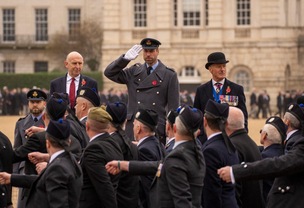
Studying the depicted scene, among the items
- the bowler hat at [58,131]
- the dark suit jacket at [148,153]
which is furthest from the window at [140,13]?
the bowler hat at [58,131]

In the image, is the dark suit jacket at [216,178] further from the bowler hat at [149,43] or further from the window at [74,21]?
the window at [74,21]

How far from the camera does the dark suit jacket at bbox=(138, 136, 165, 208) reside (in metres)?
12.2

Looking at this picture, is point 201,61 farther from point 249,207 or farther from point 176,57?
point 249,207

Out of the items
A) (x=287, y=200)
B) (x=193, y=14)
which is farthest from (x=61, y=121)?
(x=193, y=14)

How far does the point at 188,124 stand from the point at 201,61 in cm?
5098

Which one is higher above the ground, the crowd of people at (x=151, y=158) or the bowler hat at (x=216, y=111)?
the bowler hat at (x=216, y=111)

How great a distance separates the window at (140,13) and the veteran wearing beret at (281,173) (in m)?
52.4

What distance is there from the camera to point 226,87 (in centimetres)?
1484

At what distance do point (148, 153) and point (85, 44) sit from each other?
61.5 m

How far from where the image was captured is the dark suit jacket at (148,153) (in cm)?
1223

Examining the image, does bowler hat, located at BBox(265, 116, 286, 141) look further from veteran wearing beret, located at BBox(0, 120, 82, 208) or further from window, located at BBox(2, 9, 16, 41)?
window, located at BBox(2, 9, 16, 41)

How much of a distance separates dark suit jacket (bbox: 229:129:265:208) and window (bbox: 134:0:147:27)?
50947mm


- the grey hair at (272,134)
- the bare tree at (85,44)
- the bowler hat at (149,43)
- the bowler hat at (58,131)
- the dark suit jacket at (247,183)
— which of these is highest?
the bare tree at (85,44)

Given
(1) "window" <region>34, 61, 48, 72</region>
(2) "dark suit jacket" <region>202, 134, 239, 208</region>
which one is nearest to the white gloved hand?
(2) "dark suit jacket" <region>202, 134, 239, 208</region>
